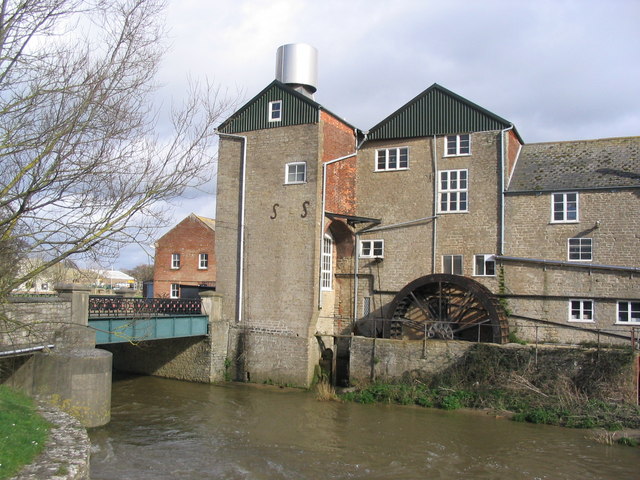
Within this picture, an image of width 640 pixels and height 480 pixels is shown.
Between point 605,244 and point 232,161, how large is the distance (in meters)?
14.2

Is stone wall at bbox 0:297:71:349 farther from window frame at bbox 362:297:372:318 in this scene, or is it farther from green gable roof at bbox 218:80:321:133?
window frame at bbox 362:297:372:318

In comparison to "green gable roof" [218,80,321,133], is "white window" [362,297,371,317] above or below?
below

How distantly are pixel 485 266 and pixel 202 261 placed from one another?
18291mm

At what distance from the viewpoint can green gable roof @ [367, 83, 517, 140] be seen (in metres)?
21.8

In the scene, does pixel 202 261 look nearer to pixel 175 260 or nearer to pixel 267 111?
pixel 175 260

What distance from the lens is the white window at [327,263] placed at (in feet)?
76.1

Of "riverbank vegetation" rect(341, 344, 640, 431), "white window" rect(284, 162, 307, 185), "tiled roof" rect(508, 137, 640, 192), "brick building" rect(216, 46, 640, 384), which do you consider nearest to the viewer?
"riverbank vegetation" rect(341, 344, 640, 431)

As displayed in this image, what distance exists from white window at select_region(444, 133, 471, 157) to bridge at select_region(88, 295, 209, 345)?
11.3m

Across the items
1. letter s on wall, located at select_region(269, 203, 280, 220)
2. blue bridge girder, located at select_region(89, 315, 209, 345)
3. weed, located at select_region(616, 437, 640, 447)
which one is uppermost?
letter s on wall, located at select_region(269, 203, 280, 220)

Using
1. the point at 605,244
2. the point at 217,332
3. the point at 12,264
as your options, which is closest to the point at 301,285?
the point at 217,332

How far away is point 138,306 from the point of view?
1912 cm

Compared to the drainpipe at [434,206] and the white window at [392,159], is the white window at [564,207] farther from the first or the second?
the white window at [392,159]

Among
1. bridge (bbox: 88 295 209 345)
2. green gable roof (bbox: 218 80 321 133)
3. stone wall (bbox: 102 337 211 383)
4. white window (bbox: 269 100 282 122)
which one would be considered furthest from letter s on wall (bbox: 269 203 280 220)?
stone wall (bbox: 102 337 211 383)

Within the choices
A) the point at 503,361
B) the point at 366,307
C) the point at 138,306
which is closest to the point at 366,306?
the point at 366,307
